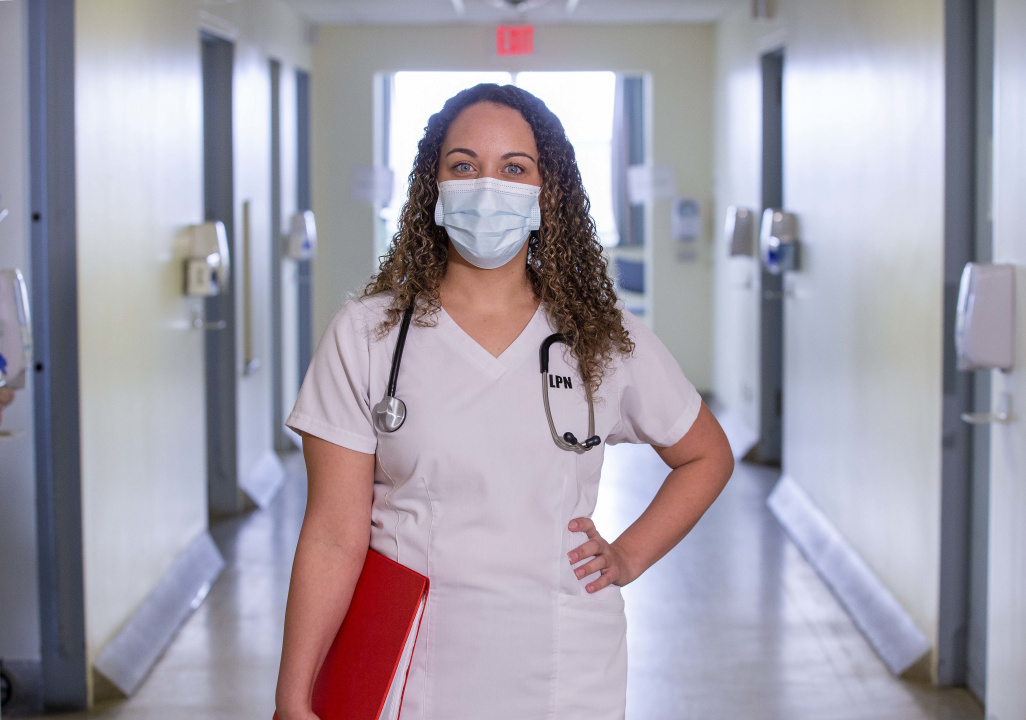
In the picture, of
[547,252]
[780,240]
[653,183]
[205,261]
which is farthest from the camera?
[653,183]

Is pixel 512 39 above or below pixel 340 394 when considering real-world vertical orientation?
above

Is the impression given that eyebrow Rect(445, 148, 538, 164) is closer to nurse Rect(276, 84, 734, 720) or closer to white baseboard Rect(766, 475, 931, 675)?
nurse Rect(276, 84, 734, 720)

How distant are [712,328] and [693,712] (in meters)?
6.22

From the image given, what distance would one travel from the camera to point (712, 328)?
29.8 feet

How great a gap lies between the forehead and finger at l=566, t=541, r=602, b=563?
0.58m

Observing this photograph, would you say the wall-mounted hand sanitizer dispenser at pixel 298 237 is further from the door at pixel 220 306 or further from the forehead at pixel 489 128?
the forehead at pixel 489 128

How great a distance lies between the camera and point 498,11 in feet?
26.7

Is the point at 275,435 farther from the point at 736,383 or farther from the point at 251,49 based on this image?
the point at 736,383

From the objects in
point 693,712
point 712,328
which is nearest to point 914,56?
point 693,712

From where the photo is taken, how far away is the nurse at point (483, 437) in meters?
1.44

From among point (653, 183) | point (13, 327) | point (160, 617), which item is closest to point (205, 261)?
point (160, 617)

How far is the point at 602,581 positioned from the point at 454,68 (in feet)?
25.5

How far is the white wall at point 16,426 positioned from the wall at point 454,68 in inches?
219

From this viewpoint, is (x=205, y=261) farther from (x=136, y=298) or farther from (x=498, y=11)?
(x=498, y=11)
